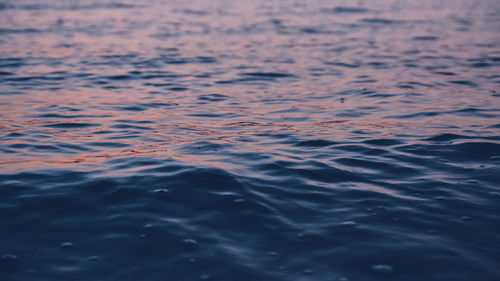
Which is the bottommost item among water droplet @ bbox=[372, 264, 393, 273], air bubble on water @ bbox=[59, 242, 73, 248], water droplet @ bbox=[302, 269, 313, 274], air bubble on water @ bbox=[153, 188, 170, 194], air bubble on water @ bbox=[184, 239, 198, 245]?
water droplet @ bbox=[372, 264, 393, 273]

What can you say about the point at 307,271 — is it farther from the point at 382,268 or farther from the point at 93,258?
the point at 93,258

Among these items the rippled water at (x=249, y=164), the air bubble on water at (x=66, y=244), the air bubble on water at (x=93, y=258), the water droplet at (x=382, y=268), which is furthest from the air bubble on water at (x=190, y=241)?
the water droplet at (x=382, y=268)

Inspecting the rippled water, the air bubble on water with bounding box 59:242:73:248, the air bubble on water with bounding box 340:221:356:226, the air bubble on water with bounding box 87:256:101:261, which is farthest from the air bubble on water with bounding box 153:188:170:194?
the air bubble on water with bounding box 340:221:356:226

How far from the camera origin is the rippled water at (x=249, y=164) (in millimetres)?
5367

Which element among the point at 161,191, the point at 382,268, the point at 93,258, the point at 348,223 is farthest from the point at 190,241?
the point at 382,268

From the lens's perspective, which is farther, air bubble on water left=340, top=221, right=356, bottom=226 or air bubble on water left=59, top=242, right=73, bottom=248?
air bubble on water left=340, top=221, right=356, bottom=226

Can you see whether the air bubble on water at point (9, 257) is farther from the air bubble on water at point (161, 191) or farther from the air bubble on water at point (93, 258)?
the air bubble on water at point (161, 191)

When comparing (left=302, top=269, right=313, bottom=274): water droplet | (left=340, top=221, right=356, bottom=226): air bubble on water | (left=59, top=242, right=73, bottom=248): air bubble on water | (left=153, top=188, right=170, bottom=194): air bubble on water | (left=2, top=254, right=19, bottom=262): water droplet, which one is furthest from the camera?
(left=153, top=188, right=170, bottom=194): air bubble on water

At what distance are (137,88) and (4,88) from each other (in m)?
3.61

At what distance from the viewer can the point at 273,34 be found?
22.6 metres

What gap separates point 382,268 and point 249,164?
3.29 m

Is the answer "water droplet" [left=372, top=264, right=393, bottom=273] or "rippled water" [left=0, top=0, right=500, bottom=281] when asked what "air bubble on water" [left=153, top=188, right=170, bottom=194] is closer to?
"rippled water" [left=0, top=0, right=500, bottom=281]

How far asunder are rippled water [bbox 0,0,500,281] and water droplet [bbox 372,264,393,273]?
21mm

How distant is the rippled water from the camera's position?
537 centimetres
